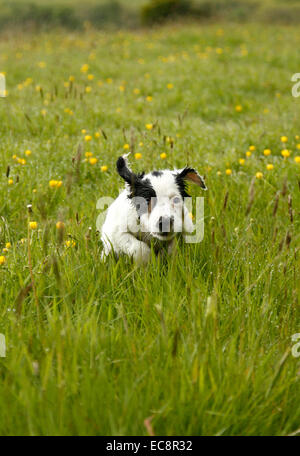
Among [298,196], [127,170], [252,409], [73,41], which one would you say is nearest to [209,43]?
[73,41]

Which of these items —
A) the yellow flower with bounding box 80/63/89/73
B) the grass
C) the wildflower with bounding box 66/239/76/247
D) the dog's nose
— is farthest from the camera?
the yellow flower with bounding box 80/63/89/73

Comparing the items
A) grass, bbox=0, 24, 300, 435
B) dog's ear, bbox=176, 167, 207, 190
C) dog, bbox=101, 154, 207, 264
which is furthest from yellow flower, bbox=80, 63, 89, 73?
dog's ear, bbox=176, 167, 207, 190

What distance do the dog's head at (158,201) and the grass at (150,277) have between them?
0.67ft

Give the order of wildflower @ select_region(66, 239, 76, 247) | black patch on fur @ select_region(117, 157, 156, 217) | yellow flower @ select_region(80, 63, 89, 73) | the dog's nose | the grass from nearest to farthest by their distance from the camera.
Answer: the grass < the dog's nose < black patch on fur @ select_region(117, 157, 156, 217) < wildflower @ select_region(66, 239, 76, 247) < yellow flower @ select_region(80, 63, 89, 73)

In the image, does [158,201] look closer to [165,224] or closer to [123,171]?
[165,224]

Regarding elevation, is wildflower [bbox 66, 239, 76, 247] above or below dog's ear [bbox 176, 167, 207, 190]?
below

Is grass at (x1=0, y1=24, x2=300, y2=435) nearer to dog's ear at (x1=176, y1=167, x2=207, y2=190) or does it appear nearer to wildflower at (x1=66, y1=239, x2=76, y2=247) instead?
wildflower at (x1=66, y1=239, x2=76, y2=247)

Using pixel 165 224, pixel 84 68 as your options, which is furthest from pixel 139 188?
pixel 84 68

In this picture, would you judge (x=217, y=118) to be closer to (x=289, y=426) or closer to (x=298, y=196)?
(x=298, y=196)

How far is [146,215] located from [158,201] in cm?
13

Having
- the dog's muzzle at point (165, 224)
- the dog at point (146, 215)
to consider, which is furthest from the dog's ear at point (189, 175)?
the dog's muzzle at point (165, 224)

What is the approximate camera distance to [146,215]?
304 cm

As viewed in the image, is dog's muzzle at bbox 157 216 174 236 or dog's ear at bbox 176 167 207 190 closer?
dog's muzzle at bbox 157 216 174 236

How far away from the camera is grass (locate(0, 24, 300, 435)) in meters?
2.00
